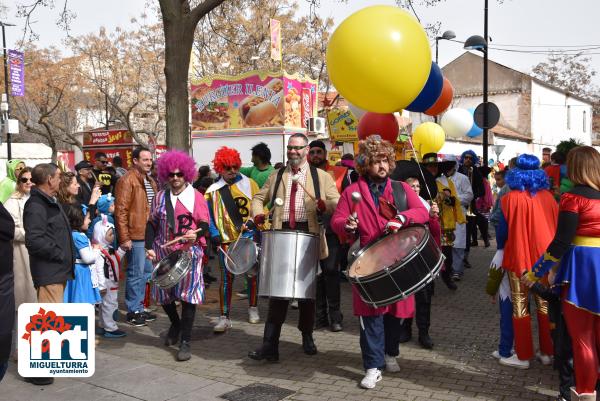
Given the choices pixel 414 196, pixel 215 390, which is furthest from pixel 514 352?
pixel 215 390

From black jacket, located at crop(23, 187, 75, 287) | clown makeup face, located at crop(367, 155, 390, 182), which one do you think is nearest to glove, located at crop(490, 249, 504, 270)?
clown makeup face, located at crop(367, 155, 390, 182)

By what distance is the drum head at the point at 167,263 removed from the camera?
563 centimetres

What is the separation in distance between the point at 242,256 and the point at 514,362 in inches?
100

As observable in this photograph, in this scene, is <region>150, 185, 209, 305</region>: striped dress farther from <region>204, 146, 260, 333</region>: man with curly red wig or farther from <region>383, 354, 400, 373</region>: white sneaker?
<region>383, 354, 400, 373</region>: white sneaker

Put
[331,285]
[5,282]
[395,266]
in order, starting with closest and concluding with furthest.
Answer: [5,282]
[395,266]
[331,285]

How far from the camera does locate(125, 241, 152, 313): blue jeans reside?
7.13 meters

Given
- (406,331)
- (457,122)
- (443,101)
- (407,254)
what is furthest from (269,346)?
(457,122)

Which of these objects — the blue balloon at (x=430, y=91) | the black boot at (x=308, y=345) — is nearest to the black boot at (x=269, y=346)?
the black boot at (x=308, y=345)

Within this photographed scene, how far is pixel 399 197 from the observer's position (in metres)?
5.02

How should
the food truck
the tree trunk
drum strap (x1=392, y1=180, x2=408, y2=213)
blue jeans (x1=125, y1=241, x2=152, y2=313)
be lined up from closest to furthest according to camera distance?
drum strap (x1=392, y1=180, x2=408, y2=213)
blue jeans (x1=125, y1=241, x2=152, y2=313)
the tree trunk
the food truck

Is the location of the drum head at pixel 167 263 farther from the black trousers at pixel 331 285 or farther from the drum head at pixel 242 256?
the black trousers at pixel 331 285

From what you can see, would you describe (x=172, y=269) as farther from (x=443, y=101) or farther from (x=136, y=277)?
(x=443, y=101)

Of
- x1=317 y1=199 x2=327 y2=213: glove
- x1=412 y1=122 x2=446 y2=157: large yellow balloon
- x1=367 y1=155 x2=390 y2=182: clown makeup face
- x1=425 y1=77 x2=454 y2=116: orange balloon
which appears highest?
x1=425 y1=77 x2=454 y2=116: orange balloon

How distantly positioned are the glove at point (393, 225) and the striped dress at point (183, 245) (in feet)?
6.64
